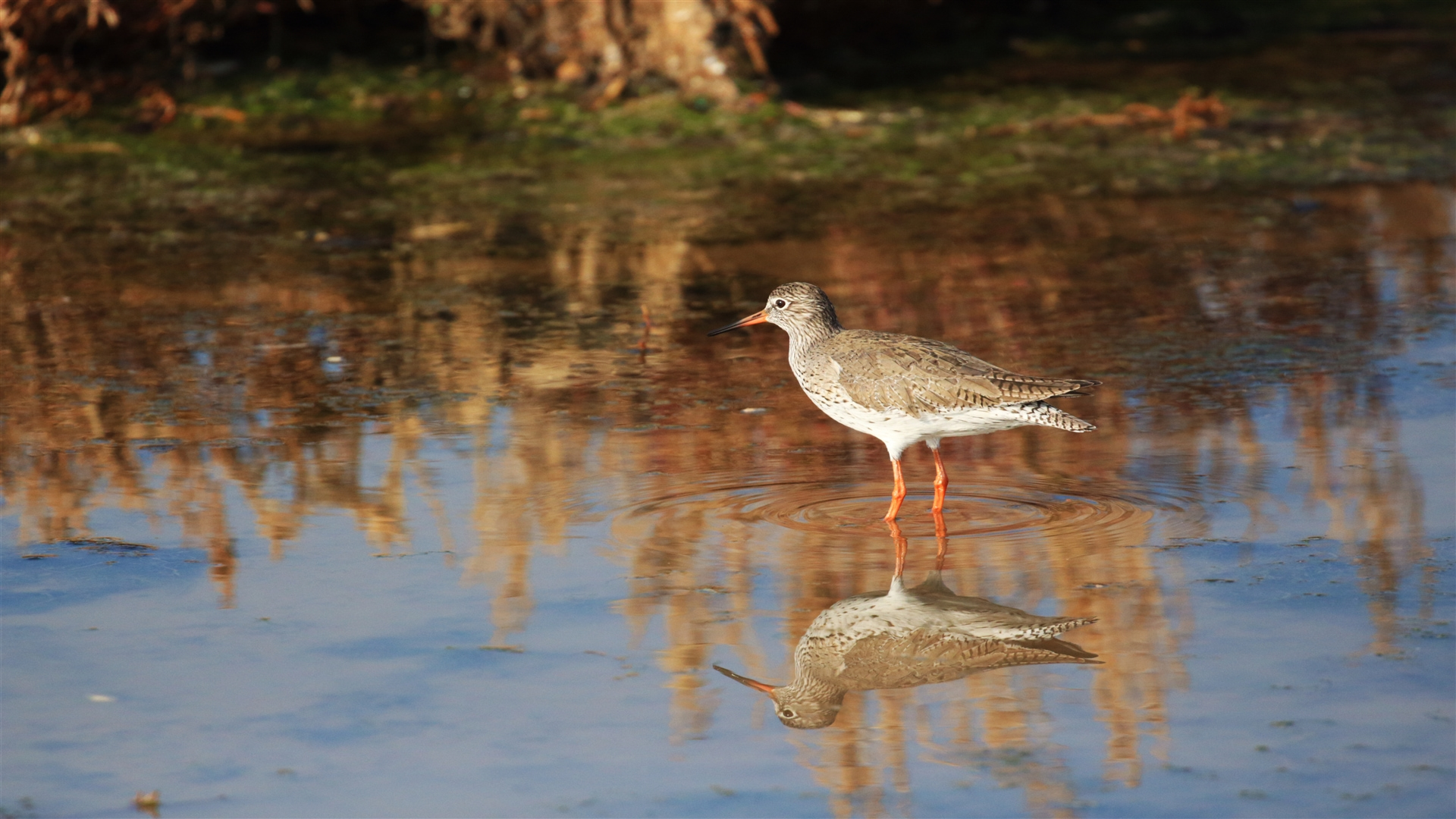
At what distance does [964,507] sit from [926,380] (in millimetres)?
520

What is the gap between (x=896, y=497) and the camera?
22.2 feet

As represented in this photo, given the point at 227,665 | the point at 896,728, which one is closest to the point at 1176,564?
the point at 896,728

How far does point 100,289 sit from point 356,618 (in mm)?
5260

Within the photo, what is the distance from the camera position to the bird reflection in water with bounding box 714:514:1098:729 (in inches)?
203

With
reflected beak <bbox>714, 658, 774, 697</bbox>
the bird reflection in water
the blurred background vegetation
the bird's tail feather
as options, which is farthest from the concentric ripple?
the blurred background vegetation

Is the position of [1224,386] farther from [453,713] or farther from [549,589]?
[453,713]

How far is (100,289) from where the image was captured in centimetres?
1021

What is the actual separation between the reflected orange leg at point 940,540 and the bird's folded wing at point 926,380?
0.41 meters

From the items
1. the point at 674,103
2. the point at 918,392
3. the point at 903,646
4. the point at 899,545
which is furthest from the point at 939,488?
the point at 674,103

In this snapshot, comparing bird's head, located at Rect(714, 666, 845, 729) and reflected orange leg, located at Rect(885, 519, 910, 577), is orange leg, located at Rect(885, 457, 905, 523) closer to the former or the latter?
reflected orange leg, located at Rect(885, 519, 910, 577)

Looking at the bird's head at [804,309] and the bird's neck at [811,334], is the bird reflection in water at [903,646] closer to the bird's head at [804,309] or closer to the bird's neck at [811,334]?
the bird's neck at [811,334]

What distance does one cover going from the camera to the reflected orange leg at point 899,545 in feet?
20.3

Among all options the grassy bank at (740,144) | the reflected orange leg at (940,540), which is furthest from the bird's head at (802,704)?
the grassy bank at (740,144)

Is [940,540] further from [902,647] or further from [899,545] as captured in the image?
[902,647]
